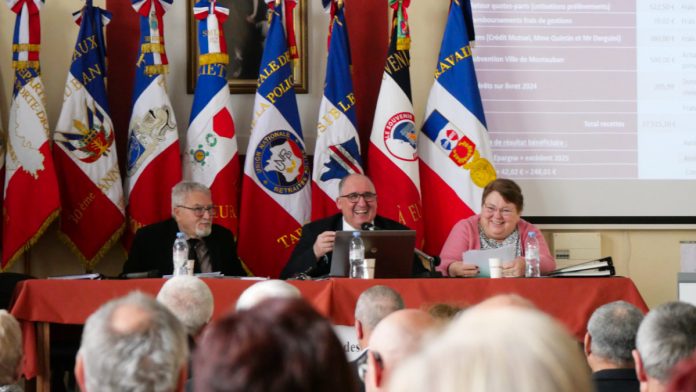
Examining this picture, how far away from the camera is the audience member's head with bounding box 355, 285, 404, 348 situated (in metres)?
3.04

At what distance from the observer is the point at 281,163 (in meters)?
6.15

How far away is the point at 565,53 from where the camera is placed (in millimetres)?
6445

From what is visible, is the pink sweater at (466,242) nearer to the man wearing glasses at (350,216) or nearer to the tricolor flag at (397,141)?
the man wearing glasses at (350,216)

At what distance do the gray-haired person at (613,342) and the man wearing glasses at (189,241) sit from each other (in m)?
2.84

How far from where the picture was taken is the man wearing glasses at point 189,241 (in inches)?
211

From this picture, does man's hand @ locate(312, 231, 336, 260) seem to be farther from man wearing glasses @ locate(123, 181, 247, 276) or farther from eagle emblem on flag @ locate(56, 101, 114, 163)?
eagle emblem on flag @ locate(56, 101, 114, 163)

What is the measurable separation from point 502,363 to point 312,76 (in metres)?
5.58

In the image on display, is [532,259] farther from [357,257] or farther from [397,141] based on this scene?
[397,141]

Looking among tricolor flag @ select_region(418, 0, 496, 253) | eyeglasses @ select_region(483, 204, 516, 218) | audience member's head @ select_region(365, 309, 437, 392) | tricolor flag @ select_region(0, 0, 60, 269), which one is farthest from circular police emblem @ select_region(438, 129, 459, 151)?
audience member's head @ select_region(365, 309, 437, 392)

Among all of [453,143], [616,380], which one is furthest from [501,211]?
[616,380]

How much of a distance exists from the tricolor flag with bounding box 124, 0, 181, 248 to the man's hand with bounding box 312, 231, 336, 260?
1.38 metres

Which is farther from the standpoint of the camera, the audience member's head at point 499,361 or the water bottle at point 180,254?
the water bottle at point 180,254

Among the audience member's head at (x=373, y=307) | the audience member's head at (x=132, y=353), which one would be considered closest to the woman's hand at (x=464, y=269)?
the audience member's head at (x=373, y=307)

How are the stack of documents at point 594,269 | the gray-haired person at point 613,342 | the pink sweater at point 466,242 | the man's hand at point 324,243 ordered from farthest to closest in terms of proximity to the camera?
1. the pink sweater at point 466,242
2. the man's hand at point 324,243
3. the stack of documents at point 594,269
4. the gray-haired person at point 613,342
